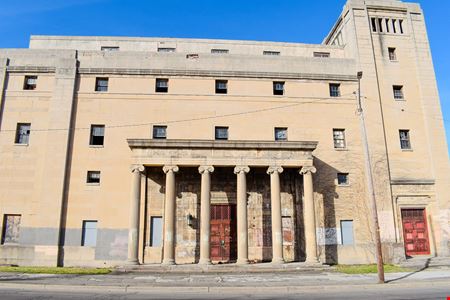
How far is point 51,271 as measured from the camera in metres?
20.3

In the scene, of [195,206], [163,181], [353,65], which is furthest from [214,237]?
[353,65]

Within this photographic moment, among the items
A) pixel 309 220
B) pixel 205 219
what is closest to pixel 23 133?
A: pixel 205 219

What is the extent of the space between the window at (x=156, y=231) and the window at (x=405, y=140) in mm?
20277

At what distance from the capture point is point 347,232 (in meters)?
26.2

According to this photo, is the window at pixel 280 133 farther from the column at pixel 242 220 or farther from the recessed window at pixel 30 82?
the recessed window at pixel 30 82

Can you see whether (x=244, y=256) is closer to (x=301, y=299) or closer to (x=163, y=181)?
(x=163, y=181)

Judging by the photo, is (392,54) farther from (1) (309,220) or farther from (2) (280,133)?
(1) (309,220)

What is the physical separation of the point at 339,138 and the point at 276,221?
973 centimetres

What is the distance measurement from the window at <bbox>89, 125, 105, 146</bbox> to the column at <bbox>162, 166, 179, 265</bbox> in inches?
272

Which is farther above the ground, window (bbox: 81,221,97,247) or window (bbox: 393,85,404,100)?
window (bbox: 393,85,404,100)

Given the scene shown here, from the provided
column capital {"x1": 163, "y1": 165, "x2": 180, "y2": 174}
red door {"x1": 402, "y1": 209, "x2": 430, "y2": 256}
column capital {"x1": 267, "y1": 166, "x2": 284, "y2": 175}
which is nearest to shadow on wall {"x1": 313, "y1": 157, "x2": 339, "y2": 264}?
column capital {"x1": 267, "y1": 166, "x2": 284, "y2": 175}

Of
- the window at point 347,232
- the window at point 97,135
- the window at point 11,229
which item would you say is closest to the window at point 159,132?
the window at point 97,135

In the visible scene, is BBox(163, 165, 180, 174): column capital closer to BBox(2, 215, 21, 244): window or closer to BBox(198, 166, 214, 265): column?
BBox(198, 166, 214, 265): column

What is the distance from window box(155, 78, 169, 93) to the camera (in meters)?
28.3
